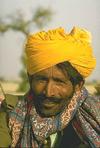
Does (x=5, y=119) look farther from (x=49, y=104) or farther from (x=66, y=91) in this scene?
(x=66, y=91)

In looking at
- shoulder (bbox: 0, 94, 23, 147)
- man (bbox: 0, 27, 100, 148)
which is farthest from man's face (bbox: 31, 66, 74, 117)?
shoulder (bbox: 0, 94, 23, 147)

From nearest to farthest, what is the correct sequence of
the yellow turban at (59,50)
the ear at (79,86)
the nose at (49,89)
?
the nose at (49,89), the yellow turban at (59,50), the ear at (79,86)

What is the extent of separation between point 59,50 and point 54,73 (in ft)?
0.66

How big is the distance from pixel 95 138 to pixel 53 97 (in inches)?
21.5

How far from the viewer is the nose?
11.0 feet

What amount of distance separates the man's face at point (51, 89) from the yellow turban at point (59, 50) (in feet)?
0.19

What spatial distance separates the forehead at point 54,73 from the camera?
A: 3.41 m

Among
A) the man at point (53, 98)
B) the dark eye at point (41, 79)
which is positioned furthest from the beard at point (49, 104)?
the dark eye at point (41, 79)

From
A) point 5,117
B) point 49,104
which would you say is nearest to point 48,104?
point 49,104

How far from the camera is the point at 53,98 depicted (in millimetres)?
3414

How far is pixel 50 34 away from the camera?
359 centimetres

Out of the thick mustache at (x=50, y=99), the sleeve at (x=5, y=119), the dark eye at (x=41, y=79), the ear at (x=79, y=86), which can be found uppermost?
the dark eye at (x=41, y=79)

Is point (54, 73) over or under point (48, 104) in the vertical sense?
over

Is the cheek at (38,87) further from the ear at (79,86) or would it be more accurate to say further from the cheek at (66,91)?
the ear at (79,86)
